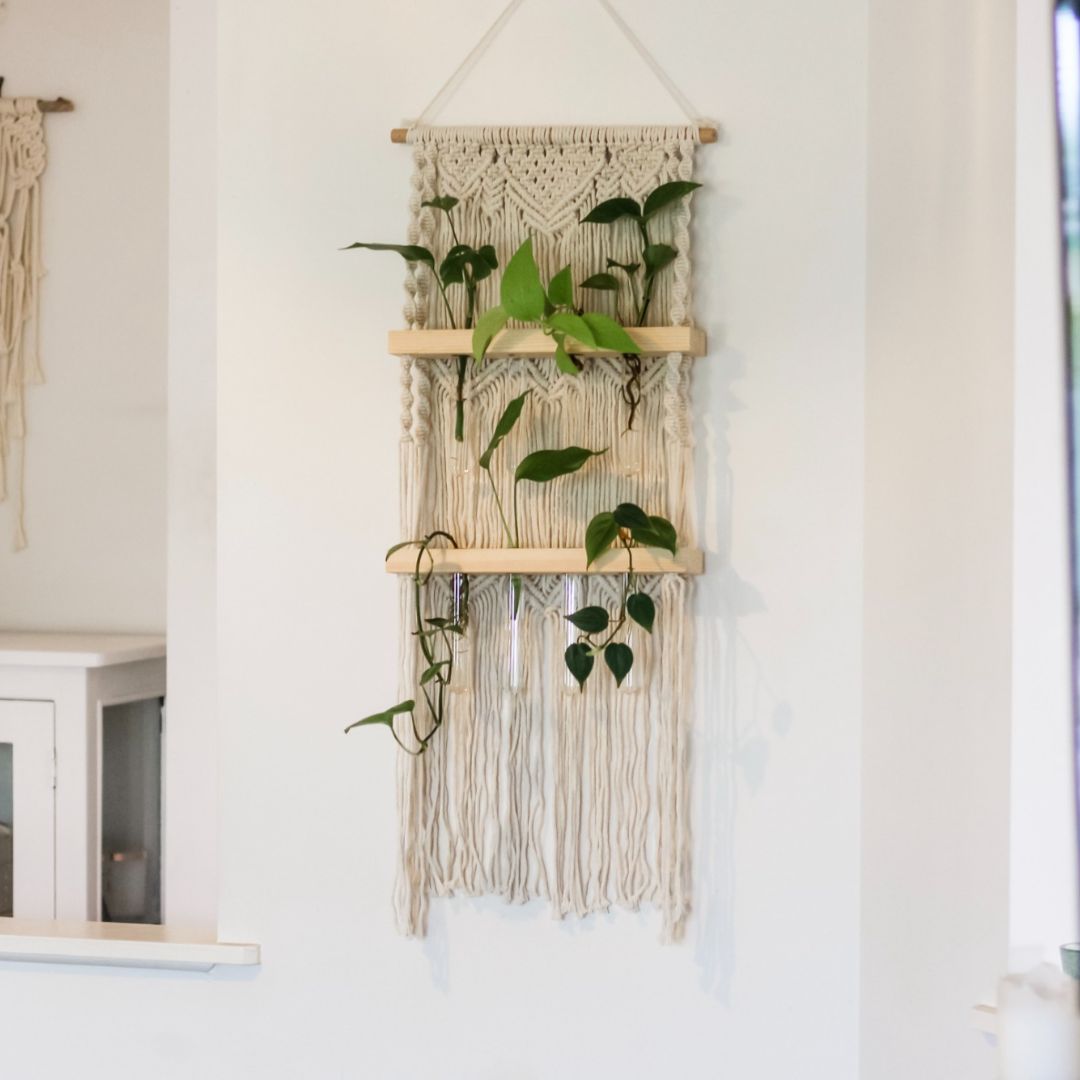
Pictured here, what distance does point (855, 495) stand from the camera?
1.50 metres

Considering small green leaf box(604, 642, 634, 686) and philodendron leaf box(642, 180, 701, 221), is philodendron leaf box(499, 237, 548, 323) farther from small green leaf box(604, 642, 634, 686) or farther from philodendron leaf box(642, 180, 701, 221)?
small green leaf box(604, 642, 634, 686)

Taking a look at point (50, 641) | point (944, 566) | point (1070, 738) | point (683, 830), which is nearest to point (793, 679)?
point (683, 830)

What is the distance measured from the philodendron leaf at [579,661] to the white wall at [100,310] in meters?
1.09

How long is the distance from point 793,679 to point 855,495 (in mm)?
241

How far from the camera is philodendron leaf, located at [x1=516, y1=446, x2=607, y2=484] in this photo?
1.40 meters

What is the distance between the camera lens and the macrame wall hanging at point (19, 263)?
A: 2.21 metres

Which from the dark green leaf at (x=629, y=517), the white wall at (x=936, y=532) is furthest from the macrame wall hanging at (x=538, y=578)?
the white wall at (x=936, y=532)

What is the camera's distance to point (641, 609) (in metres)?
1.42

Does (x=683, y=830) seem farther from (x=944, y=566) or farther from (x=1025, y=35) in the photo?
(x=1025, y=35)

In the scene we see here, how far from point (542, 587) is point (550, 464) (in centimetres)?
18

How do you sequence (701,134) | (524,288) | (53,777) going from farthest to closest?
(53,777) → (701,134) → (524,288)

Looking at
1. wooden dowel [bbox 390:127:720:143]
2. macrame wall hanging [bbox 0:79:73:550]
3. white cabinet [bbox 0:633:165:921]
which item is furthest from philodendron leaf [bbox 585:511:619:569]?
macrame wall hanging [bbox 0:79:73:550]

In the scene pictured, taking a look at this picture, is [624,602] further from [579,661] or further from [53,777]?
[53,777]

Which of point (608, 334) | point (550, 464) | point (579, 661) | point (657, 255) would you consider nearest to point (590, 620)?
point (579, 661)
